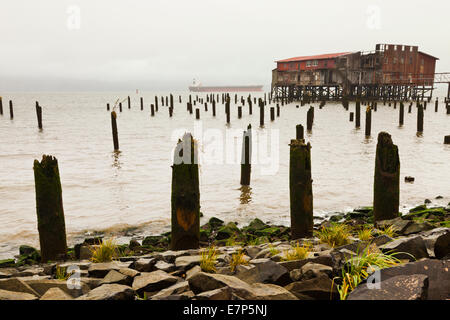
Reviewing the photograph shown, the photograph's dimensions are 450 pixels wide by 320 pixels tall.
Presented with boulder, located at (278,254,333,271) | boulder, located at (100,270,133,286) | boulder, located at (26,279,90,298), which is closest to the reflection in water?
boulder, located at (278,254,333,271)

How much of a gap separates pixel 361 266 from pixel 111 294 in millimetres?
2518

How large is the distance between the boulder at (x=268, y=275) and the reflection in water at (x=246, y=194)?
638cm

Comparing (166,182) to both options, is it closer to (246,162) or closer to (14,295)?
(246,162)

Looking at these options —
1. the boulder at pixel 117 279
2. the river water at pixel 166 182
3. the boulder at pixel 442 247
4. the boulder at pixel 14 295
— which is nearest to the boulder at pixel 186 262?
the boulder at pixel 117 279

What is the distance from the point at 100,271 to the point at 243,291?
2.15 m

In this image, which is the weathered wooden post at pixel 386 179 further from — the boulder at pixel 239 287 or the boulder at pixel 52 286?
the boulder at pixel 52 286

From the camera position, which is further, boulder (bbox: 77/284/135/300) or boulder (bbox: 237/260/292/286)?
boulder (bbox: 237/260/292/286)

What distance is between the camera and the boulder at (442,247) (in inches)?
167

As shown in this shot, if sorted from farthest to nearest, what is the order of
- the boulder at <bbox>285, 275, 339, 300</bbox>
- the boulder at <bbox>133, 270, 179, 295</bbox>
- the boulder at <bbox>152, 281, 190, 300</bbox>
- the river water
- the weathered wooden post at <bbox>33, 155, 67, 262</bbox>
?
1. the river water
2. the weathered wooden post at <bbox>33, 155, 67, 262</bbox>
3. the boulder at <bbox>133, 270, 179, 295</bbox>
4. the boulder at <bbox>152, 281, 190, 300</bbox>
5. the boulder at <bbox>285, 275, 339, 300</bbox>

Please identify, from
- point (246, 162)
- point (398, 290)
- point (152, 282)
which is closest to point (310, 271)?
point (398, 290)

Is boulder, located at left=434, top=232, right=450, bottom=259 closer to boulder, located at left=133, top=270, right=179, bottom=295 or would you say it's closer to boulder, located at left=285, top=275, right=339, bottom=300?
boulder, located at left=285, top=275, right=339, bottom=300

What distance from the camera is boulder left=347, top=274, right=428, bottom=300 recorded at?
2939 millimetres

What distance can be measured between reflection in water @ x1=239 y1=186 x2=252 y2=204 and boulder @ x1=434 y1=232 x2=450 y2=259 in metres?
6.48

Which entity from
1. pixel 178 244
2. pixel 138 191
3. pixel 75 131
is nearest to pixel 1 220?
pixel 138 191
